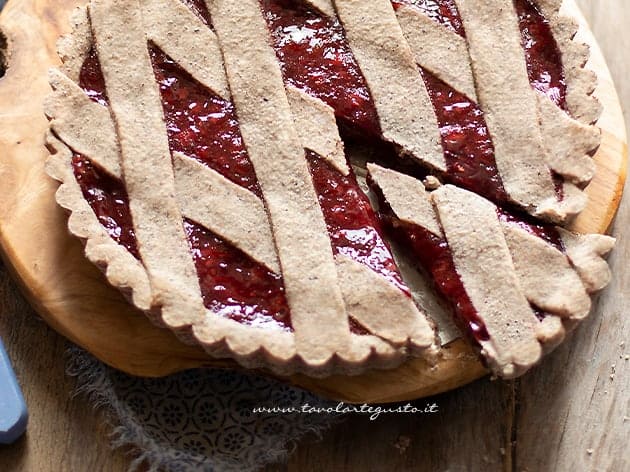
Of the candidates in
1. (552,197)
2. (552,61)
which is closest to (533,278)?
(552,197)

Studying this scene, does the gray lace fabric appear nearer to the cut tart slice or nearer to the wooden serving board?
the wooden serving board

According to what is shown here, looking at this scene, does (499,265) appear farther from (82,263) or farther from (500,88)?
(82,263)

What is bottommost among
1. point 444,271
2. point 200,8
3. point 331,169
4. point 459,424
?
point 459,424

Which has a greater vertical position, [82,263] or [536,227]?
[536,227]

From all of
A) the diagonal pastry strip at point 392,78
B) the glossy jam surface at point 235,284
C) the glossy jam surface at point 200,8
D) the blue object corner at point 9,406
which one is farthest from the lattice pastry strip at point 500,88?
the blue object corner at point 9,406

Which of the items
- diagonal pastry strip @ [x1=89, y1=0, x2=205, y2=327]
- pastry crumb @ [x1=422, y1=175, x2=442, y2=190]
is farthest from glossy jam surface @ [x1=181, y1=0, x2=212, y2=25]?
pastry crumb @ [x1=422, y1=175, x2=442, y2=190]

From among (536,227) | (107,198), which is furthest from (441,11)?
(107,198)
